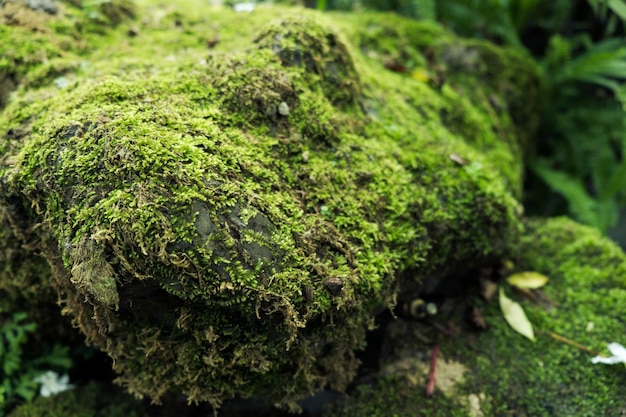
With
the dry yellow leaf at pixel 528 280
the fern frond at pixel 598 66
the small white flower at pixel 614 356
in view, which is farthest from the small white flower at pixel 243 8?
the small white flower at pixel 614 356

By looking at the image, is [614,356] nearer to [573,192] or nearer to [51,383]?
[573,192]

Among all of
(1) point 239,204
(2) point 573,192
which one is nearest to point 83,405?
(1) point 239,204

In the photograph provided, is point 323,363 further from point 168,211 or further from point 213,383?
point 168,211

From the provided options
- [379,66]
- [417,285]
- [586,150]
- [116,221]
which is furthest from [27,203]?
[586,150]

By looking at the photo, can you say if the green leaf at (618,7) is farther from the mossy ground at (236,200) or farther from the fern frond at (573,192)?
the mossy ground at (236,200)

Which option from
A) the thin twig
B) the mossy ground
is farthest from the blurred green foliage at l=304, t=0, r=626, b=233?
the thin twig

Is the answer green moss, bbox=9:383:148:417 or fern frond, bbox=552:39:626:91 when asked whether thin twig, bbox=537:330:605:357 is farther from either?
fern frond, bbox=552:39:626:91
